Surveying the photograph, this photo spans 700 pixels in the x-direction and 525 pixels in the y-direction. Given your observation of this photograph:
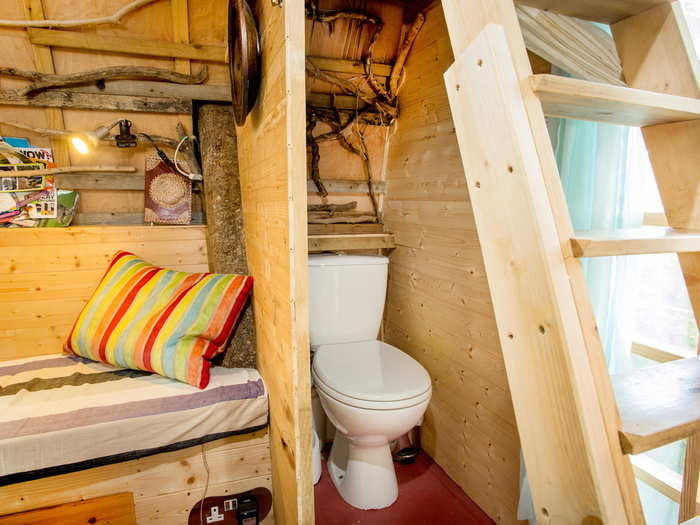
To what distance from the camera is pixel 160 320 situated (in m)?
1.49

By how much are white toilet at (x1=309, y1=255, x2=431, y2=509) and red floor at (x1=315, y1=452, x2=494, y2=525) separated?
0.04 metres

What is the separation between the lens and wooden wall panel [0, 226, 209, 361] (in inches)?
64.4

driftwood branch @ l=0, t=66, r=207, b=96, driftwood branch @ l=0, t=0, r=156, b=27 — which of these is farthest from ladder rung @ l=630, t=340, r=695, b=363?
driftwood branch @ l=0, t=0, r=156, b=27

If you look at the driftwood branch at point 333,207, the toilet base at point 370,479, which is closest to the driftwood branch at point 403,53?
the driftwood branch at point 333,207

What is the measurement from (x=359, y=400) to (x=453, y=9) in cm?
121

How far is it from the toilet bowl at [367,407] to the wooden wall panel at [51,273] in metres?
1.01

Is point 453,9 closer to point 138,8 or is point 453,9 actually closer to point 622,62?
point 622,62

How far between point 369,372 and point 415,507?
2.03 ft

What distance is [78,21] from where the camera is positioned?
167cm

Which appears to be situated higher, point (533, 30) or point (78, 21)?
→ point (78, 21)

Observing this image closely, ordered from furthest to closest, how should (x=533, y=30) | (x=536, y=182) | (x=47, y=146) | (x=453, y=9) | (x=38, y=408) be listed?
(x=47, y=146)
(x=38, y=408)
(x=533, y=30)
(x=453, y=9)
(x=536, y=182)

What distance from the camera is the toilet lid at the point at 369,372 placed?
1.44 metres

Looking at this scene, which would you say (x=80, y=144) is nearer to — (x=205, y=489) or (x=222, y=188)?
(x=222, y=188)

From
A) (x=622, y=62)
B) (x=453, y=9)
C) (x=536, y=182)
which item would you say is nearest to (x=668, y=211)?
(x=622, y=62)
